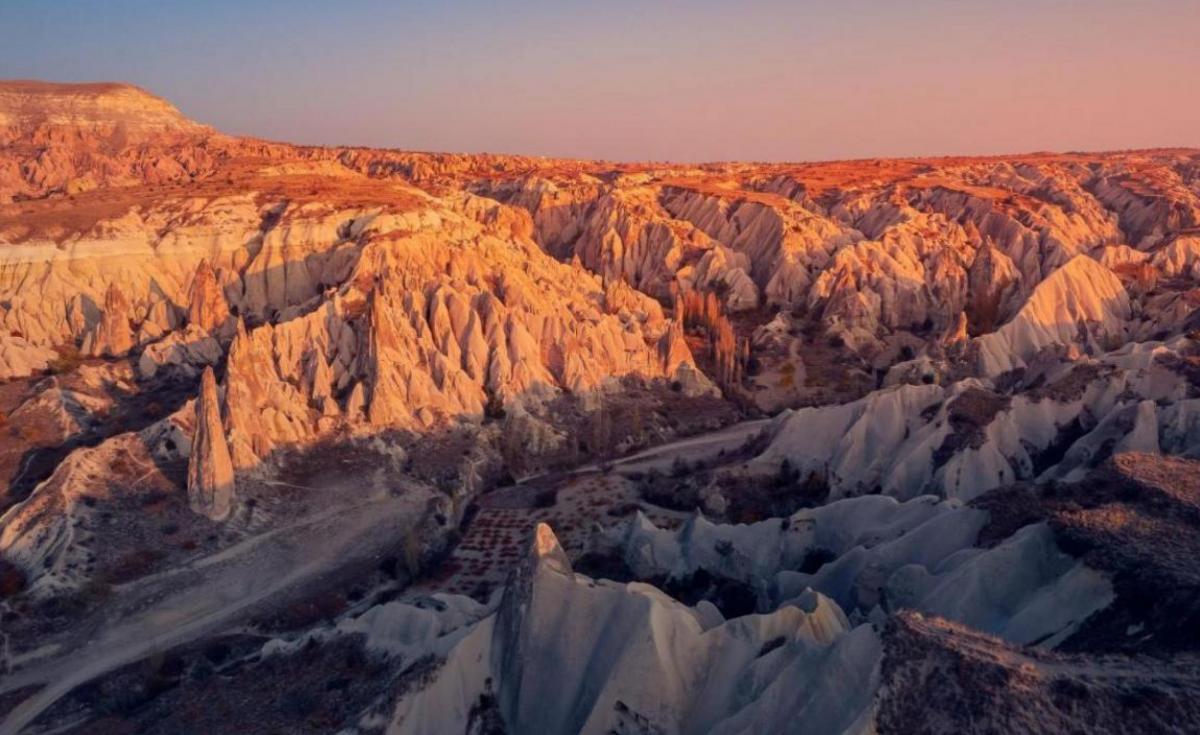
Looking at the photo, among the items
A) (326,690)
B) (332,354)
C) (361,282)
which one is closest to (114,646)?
(326,690)

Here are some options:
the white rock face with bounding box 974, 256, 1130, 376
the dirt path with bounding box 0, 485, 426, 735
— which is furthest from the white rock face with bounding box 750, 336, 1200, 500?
the dirt path with bounding box 0, 485, 426, 735

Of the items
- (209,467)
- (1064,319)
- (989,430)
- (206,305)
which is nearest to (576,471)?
(209,467)

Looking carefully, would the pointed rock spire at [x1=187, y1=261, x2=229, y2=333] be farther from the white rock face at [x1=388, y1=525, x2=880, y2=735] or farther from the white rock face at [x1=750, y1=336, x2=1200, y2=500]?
the white rock face at [x1=388, y1=525, x2=880, y2=735]

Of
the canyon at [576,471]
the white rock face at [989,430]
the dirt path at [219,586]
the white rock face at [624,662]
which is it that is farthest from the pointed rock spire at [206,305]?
the white rock face at [624,662]

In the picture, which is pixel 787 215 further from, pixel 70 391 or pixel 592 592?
pixel 592 592

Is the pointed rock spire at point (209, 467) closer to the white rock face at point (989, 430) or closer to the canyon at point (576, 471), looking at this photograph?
the canyon at point (576, 471)

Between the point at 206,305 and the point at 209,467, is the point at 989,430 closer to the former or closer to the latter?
the point at 209,467
